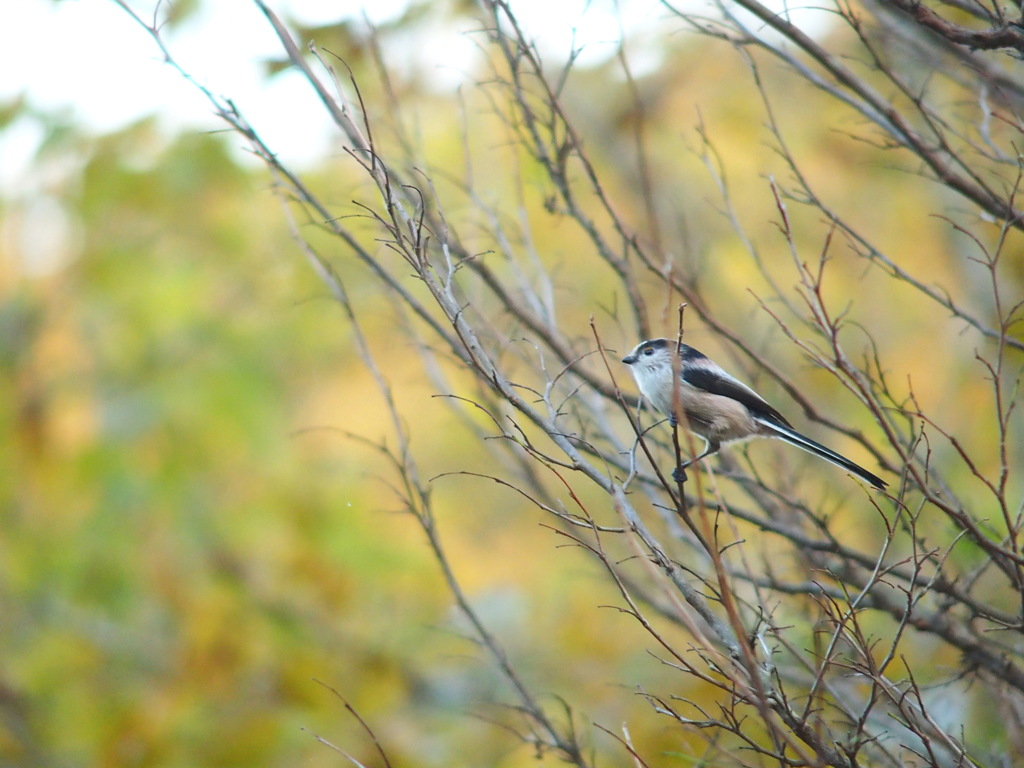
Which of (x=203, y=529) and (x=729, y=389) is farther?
(x=203, y=529)

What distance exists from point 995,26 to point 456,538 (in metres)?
8.72

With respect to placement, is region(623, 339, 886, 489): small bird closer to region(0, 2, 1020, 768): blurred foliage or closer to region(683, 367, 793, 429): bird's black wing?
region(683, 367, 793, 429): bird's black wing

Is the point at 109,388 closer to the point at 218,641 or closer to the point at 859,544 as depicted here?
the point at 218,641

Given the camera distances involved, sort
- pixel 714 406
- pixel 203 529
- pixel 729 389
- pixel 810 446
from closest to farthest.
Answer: pixel 810 446 < pixel 714 406 < pixel 729 389 < pixel 203 529

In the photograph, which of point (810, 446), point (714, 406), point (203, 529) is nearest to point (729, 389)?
point (714, 406)

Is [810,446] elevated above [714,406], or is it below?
below

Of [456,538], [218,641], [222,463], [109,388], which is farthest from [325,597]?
[456,538]

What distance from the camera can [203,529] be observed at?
5914mm

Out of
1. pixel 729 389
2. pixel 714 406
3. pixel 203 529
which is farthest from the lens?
pixel 203 529

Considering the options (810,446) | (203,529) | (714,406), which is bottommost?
(203,529)

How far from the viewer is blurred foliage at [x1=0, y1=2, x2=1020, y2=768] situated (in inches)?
205

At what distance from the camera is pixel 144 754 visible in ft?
16.4

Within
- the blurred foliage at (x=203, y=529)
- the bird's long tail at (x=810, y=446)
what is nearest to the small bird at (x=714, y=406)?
the bird's long tail at (x=810, y=446)

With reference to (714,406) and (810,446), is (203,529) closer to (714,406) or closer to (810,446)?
(714,406)
